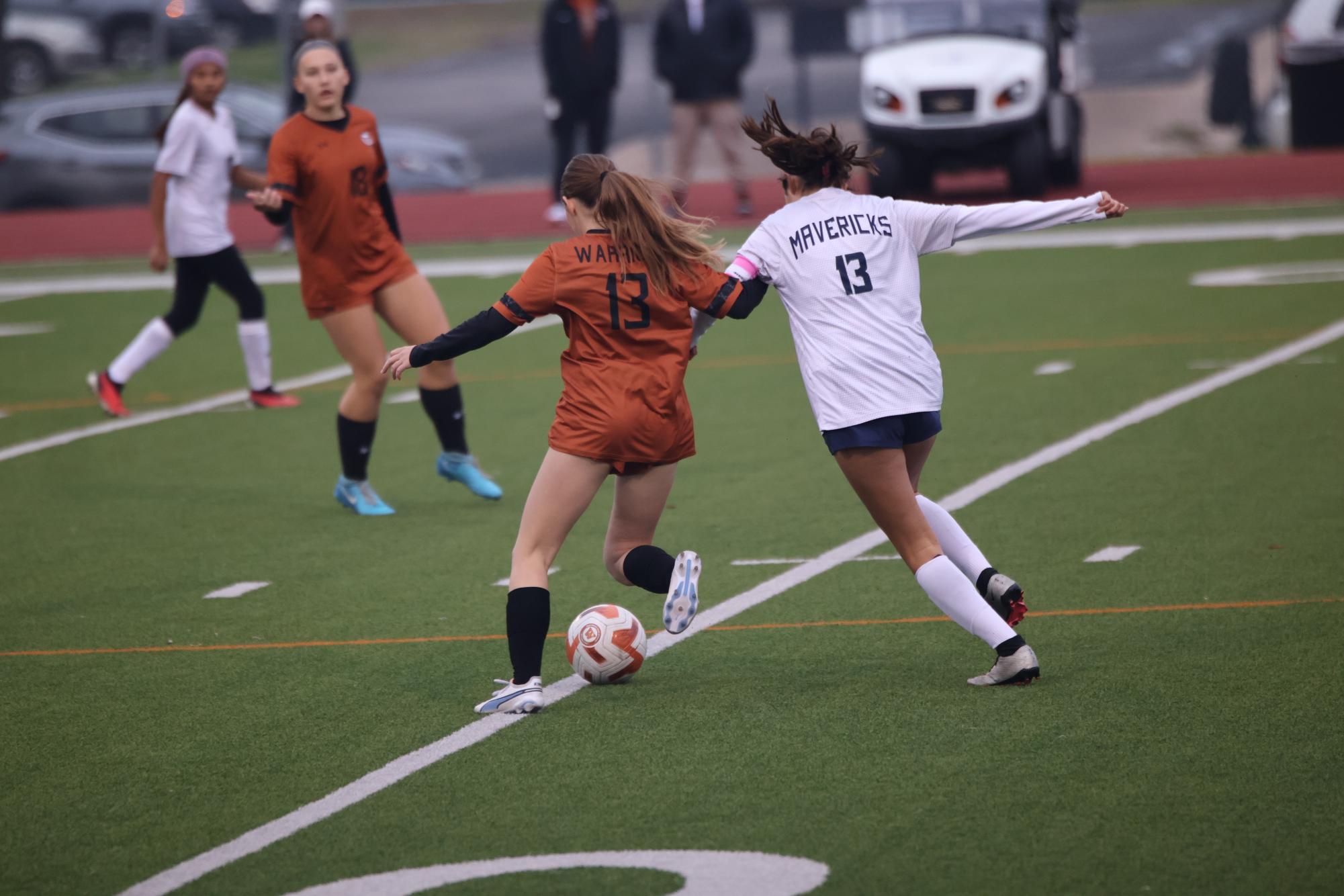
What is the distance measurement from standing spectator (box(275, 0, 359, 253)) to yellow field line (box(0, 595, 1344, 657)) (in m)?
2.40

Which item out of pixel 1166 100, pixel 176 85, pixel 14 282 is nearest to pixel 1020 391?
pixel 14 282

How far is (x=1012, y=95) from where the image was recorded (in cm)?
2028

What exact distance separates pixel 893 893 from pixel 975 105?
1661cm

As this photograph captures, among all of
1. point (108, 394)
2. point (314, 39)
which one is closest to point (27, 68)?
point (108, 394)

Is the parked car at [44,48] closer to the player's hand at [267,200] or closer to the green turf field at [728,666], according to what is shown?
the green turf field at [728,666]

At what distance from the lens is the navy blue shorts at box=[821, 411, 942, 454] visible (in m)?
5.86

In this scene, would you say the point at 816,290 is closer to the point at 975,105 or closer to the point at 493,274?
the point at 493,274

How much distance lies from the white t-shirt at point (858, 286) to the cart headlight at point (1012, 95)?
14.6 metres

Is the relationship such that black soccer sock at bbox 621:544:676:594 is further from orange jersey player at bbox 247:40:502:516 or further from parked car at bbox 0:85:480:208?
parked car at bbox 0:85:480:208

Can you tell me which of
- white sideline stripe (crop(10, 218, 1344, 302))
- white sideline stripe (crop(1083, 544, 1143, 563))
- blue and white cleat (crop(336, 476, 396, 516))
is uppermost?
blue and white cleat (crop(336, 476, 396, 516))

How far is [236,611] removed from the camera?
293 inches

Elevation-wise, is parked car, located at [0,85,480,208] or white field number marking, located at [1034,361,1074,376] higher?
parked car, located at [0,85,480,208]

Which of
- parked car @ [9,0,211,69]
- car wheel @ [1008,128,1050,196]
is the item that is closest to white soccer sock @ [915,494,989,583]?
car wheel @ [1008,128,1050,196]

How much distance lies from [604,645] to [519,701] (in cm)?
36
